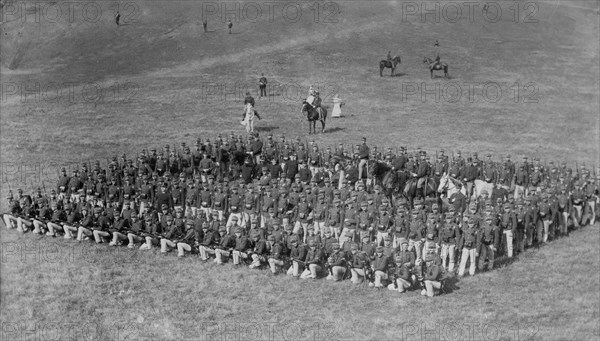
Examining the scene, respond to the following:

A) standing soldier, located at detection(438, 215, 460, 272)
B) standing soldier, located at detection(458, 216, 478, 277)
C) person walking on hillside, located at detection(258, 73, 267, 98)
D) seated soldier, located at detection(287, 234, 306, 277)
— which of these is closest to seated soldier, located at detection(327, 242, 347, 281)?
seated soldier, located at detection(287, 234, 306, 277)

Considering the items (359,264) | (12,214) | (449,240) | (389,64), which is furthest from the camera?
(389,64)

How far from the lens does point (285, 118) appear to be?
39.3 m

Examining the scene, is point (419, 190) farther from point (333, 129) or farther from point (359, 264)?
point (333, 129)

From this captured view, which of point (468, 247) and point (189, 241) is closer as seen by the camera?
point (468, 247)

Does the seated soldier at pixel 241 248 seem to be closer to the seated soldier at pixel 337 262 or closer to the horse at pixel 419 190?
the seated soldier at pixel 337 262

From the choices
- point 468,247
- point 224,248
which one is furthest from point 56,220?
point 468,247

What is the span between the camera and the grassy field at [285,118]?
58.6 feet

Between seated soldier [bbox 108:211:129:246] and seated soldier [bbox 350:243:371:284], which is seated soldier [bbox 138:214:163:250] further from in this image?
seated soldier [bbox 350:243:371:284]

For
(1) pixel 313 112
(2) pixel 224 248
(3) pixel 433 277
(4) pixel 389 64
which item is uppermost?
(4) pixel 389 64

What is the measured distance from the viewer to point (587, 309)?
709 inches

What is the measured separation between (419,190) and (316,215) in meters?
4.33

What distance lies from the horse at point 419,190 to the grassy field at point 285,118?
4528 millimetres

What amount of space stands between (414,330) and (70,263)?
11.1 metres

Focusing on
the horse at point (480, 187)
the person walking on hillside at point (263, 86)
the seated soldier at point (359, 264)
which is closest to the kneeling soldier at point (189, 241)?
the seated soldier at point (359, 264)
